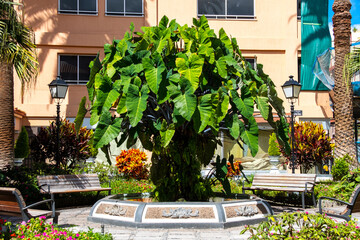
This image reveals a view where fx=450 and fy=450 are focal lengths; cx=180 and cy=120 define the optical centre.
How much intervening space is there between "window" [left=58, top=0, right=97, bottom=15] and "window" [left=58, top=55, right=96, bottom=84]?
82.8 inches

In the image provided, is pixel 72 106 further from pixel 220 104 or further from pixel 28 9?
pixel 220 104

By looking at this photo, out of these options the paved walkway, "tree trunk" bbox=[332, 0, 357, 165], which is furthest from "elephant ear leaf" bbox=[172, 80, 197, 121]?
"tree trunk" bbox=[332, 0, 357, 165]

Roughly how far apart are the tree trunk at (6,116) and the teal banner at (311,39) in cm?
1241

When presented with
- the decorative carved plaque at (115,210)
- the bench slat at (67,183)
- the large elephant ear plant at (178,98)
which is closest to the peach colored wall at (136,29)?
the bench slat at (67,183)

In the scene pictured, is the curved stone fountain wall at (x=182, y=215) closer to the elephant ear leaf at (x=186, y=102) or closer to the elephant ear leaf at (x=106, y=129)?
the elephant ear leaf at (x=106, y=129)

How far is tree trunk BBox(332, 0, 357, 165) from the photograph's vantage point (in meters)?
15.6

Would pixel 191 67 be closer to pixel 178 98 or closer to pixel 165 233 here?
pixel 178 98

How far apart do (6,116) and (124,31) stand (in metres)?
7.50

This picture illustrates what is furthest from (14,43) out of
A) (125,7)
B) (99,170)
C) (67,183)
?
(125,7)

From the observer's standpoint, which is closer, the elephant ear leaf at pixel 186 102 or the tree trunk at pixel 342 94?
the elephant ear leaf at pixel 186 102

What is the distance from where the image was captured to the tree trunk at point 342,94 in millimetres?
15633

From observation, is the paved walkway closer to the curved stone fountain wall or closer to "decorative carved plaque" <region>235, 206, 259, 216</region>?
the curved stone fountain wall

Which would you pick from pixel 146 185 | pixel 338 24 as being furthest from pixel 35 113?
pixel 338 24

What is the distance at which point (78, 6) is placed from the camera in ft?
67.2
